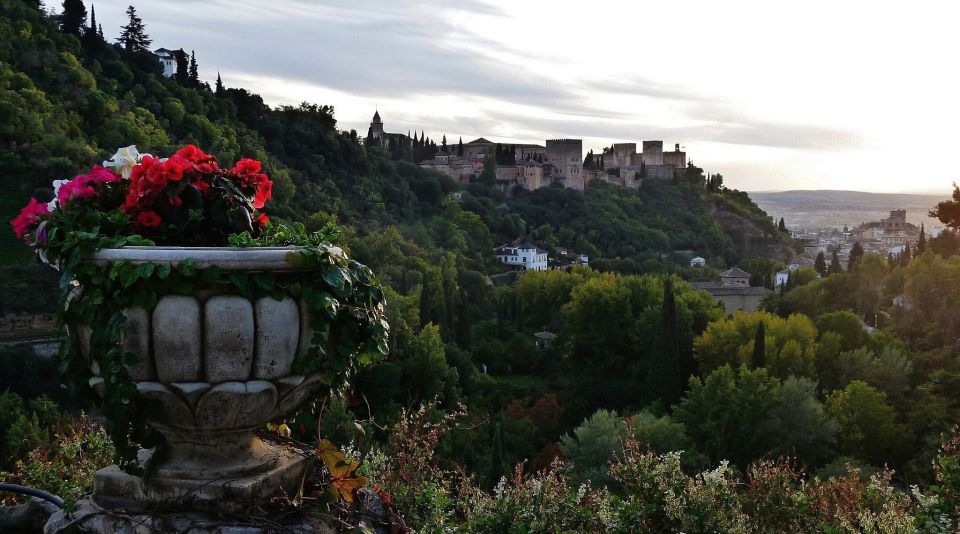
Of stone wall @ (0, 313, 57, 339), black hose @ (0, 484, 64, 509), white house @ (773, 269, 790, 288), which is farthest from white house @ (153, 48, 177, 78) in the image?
black hose @ (0, 484, 64, 509)

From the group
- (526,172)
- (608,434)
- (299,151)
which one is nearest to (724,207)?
(526,172)

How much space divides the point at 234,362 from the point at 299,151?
161ft

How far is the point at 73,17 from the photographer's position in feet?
147

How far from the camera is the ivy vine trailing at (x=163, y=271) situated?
2.66 meters

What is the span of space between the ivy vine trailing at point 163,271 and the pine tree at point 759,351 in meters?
23.6

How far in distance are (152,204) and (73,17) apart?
48.1 meters

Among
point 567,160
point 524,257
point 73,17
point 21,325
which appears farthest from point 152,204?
point 567,160

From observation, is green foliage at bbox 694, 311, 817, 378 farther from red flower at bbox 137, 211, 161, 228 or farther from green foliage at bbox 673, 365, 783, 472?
red flower at bbox 137, 211, 161, 228

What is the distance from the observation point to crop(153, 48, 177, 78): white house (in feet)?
169

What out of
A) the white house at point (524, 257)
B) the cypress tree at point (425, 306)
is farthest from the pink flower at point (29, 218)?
the white house at point (524, 257)

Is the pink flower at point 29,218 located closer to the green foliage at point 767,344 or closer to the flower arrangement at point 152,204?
the flower arrangement at point 152,204

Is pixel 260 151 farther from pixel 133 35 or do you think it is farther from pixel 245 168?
pixel 245 168

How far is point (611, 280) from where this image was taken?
117 feet

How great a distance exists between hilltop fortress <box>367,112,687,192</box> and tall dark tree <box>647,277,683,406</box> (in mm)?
47866
